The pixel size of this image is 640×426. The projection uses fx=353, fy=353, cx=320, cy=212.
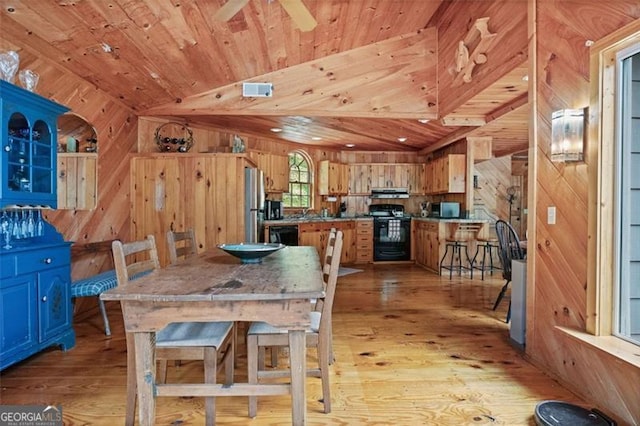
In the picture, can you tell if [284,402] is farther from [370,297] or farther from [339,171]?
[339,171]

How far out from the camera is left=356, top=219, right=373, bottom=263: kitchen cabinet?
22.9ft

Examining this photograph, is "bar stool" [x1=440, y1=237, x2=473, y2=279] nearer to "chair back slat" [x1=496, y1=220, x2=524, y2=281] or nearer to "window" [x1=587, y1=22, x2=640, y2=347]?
"chair back slat" [x1=496, y1=220, x2=524, y2=281]

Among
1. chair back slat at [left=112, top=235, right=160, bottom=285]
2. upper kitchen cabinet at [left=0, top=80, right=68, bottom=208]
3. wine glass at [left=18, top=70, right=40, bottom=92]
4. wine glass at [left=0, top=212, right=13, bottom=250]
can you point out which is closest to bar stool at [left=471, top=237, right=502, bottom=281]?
chair back slat at [left=112, top=235, right=160, bottom=285]

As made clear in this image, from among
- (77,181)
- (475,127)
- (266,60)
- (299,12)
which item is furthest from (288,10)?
(475,127)

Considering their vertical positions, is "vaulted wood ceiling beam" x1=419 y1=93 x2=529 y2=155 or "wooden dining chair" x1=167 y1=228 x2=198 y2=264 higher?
"vaulted wood ceiling beam" x1=419 y1=93 x2=529 y2=155

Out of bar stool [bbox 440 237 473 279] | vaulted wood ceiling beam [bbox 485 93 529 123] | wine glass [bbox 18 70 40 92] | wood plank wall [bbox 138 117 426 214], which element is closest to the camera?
wine glass [bbox 18 70 40 92]

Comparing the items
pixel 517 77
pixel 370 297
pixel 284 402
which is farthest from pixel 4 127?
pixel 517 77

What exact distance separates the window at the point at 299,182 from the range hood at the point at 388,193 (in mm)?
1357

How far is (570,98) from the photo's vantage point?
2.26 meters

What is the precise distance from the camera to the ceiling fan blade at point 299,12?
89.7 inches

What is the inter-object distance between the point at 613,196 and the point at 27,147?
392cm

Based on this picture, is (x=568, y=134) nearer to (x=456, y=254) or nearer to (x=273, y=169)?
(x=456, y=254)

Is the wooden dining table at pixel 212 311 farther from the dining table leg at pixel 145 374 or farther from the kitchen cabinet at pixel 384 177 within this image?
the kitchen cabinet at pixel 384 177

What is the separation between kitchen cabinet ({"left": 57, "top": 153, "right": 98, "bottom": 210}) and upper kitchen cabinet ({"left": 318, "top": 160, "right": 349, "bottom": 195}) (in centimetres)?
416
